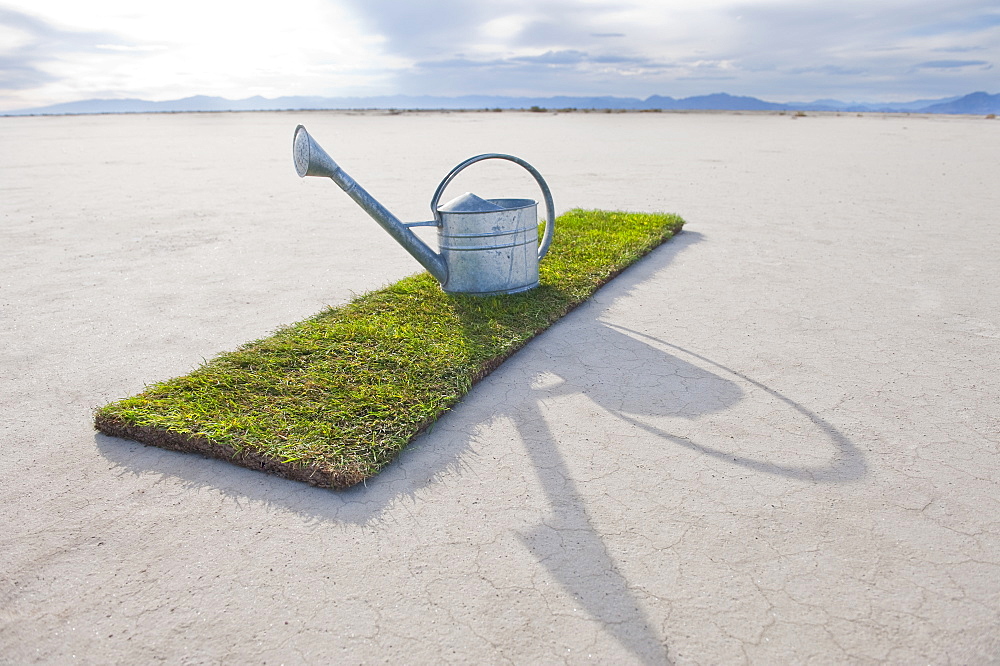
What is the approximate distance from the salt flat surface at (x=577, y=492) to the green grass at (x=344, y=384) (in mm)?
77

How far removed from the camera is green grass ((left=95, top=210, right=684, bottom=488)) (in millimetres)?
2367

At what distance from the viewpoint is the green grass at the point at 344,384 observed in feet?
7.77

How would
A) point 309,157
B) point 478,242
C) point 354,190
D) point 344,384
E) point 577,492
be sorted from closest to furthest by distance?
point 577,492, point 344,384, point 309,157, point 354,190, point 478,242

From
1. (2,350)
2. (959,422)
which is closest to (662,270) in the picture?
(959,422)

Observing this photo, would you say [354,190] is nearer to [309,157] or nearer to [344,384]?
[309,157]

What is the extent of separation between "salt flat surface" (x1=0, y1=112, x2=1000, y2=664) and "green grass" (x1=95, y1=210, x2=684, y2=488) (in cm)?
8

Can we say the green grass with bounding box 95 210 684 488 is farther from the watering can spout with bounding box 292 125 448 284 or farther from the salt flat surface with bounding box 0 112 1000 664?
the watering can spout with bounding box 292 125 448 284

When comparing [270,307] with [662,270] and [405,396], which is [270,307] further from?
[662,270]

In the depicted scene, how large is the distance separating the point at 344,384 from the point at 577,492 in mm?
1159

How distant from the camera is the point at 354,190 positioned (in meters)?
3.47

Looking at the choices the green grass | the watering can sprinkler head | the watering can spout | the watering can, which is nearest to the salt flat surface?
the green grass

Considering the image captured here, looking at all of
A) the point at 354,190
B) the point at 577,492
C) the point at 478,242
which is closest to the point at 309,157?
the point at 354,190

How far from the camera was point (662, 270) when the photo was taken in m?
4.88

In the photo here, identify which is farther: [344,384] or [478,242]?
[478,242]
